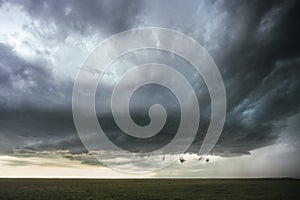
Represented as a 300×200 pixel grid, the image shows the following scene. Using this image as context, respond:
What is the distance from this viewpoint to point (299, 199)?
42875 millimetres

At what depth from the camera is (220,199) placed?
43.8m

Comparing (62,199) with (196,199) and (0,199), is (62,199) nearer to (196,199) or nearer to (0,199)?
(0,199)

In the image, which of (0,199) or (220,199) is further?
(220,199)

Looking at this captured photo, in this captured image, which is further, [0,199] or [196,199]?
[196,199]

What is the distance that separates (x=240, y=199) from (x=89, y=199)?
72.7 ft

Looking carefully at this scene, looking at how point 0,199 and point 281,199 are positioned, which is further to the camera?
point 281,199

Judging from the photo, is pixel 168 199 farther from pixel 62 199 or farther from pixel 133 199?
pixel 62 199

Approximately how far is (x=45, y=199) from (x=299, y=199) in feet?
120

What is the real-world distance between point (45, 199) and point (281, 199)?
34.3 metres

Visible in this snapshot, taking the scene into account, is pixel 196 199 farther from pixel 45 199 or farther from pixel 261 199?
pixel 45 199

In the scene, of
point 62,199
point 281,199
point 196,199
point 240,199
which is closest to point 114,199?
point 62,199

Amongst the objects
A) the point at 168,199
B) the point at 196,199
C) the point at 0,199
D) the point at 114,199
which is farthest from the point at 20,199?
the point at 196,199

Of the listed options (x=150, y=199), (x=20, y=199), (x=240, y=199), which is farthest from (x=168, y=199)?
(x=20, y=199)

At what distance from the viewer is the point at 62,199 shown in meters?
43.0
